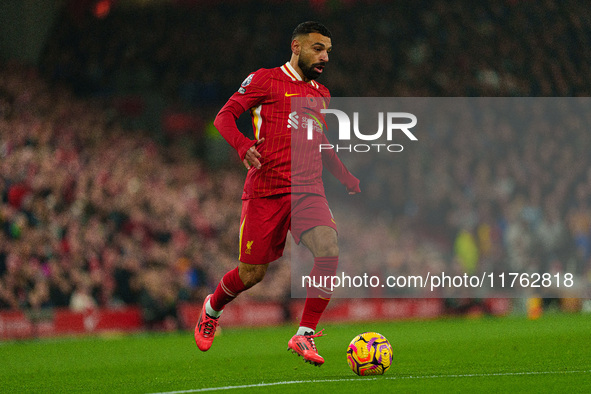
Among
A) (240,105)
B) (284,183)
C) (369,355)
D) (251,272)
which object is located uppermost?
(240,105)

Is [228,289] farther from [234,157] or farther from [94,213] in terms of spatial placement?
[234,157]

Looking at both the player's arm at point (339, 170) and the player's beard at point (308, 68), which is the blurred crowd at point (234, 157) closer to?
the player's arm at point (339, 170)

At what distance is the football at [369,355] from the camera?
633cm

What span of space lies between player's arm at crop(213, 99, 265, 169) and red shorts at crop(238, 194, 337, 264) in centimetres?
44

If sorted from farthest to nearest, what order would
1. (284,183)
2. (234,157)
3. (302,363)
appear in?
1. (234,157)
2. (302,363)
3. (284,183)

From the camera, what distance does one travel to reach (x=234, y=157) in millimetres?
22000

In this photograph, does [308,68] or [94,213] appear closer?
[308,68]

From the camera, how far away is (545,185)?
18.7 metres

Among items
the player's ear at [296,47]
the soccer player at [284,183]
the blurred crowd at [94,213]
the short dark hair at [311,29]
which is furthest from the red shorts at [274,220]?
the blurred crowd at [94,213]

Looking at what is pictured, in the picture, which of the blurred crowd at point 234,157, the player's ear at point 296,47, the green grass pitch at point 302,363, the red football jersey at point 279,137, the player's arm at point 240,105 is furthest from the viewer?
the blurred crowd at point 234,157

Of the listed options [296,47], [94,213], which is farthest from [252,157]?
Result: [94,213]

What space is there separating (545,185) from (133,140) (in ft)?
31.6

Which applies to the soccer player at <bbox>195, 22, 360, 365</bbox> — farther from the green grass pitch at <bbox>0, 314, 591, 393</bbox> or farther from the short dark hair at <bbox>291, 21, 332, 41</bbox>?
the green grass pitch at <bbox>0, 314, 591, 393</bbox>

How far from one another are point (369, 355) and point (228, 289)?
4.24 ft
